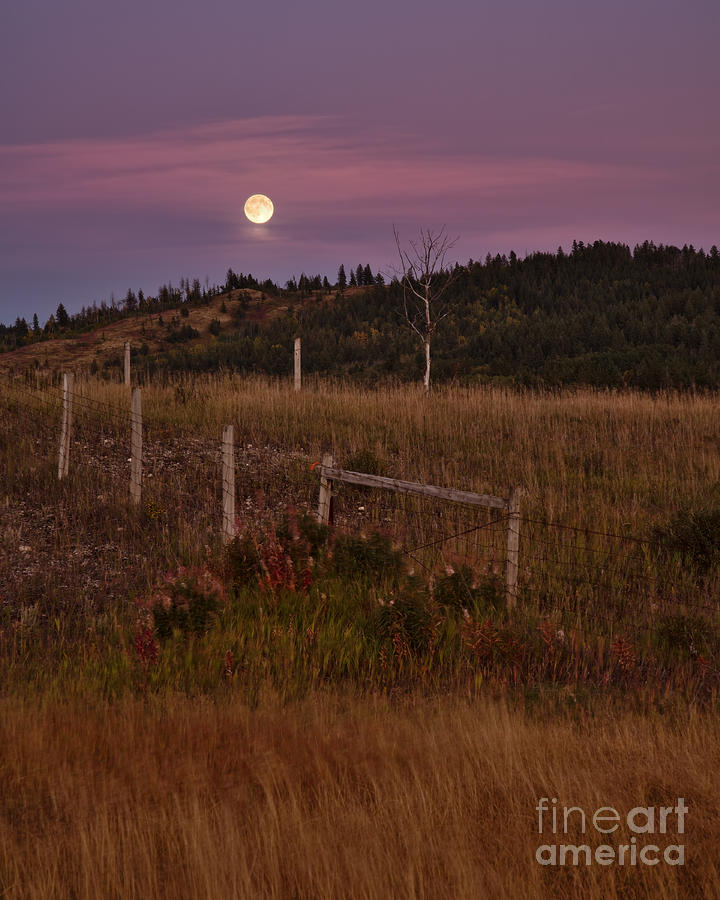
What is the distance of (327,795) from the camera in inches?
131

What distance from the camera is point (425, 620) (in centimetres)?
582

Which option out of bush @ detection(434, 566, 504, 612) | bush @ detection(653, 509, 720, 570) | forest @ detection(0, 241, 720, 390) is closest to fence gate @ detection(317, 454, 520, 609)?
bush @ detection(434, 566, 504, 612)

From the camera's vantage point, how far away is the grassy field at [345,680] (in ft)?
9.55

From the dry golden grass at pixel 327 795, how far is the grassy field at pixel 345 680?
15 mm

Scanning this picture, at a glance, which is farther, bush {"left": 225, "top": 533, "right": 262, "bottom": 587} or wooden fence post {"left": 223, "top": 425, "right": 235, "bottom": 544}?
wooden fence post {"left": 223, "top": 425, "right": 235, "bottom": 544}

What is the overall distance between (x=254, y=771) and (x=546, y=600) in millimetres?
4489

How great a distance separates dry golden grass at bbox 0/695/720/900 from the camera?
2754 mm

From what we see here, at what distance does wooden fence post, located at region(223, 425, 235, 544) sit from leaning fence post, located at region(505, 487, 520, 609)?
3442 millimetres

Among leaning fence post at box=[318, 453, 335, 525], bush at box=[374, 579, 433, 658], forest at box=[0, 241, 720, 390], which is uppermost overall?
forest at box=[0, 241, 720, 390]

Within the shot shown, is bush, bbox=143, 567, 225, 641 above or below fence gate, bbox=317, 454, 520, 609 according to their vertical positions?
below

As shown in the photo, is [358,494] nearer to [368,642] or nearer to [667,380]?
[368,642]

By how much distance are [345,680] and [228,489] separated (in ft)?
13.4

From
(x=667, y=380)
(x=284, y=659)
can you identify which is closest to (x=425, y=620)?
(x=284, y=659)

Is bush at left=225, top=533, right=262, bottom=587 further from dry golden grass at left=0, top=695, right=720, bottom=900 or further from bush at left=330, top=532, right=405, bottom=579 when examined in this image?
dry golden grass at left=0, top=695, right=720, bottom=900
